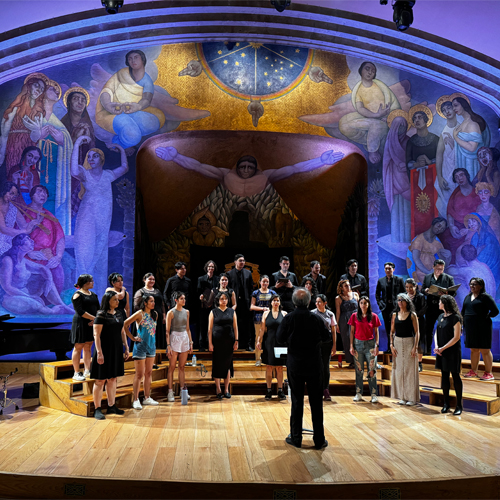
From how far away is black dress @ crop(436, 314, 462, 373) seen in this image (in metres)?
6.05

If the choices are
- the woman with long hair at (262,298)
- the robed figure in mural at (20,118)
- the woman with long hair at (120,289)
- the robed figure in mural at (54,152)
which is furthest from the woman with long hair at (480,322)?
the robed figure in mural at (20,118)

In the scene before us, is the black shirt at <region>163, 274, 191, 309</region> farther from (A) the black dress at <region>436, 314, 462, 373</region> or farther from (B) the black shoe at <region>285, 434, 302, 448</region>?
(A) the black dress at <region>436, 314, 462, 373</region>

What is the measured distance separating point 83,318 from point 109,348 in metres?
0.94

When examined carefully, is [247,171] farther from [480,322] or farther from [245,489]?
[245,489]

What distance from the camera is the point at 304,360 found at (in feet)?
15.3

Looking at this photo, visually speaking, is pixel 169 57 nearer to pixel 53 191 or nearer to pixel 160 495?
pixel 53 191

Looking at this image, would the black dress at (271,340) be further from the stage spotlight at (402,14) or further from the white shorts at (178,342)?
the stage spotlight at (402,14)

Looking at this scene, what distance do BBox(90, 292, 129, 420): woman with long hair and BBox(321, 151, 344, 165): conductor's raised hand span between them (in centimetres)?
660

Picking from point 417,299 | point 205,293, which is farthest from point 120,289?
point 417,299

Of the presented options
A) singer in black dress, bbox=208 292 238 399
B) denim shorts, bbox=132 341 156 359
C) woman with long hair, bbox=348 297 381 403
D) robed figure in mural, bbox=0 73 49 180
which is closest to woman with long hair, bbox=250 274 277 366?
singer in black dress, bbox=208 292 238 399

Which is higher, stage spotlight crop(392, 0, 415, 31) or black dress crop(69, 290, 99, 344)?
stage spotlight crop(392, 0, 415, 31)

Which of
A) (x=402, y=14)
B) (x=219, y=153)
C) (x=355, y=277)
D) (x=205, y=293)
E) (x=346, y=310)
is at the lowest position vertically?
(x=346, y=310)

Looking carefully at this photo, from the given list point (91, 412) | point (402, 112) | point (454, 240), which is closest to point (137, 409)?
point (91, 412)

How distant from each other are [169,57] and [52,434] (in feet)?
24.7
